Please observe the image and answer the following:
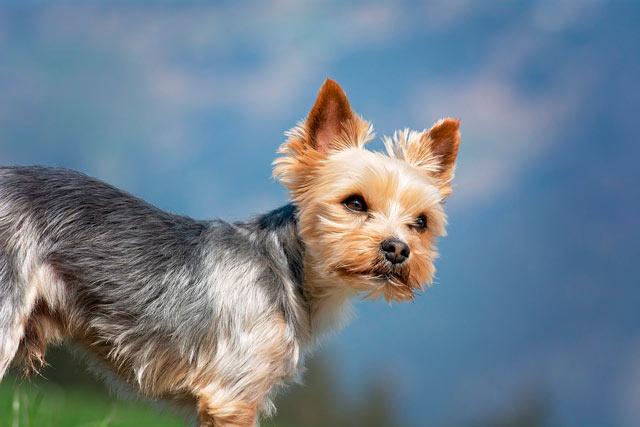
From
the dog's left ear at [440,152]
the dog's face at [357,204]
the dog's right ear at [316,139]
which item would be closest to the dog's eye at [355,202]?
the dog's face at [357,204]

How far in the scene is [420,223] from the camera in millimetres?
6188

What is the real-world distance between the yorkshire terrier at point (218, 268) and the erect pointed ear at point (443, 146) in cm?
43

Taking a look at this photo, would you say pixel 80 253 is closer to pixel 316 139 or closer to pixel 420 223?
pixel 316 139

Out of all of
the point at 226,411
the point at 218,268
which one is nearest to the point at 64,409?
the point at 226,411

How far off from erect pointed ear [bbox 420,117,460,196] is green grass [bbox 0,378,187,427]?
118 inches

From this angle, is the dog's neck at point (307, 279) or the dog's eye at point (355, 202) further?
Answer: the dog's neck at point (307, 279)

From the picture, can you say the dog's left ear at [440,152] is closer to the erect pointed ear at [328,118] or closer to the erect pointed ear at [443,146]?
the erect pointed ear at [443,146]

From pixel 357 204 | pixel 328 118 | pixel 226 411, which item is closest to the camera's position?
pixel 226 411

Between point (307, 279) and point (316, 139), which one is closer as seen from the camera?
point (307, 279)

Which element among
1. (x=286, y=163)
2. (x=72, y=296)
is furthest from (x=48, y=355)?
(x=286, y=163)

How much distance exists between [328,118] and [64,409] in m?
4.50

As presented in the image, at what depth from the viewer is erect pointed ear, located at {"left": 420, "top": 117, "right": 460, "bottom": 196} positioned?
6.70m

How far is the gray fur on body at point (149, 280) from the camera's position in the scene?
235 inches

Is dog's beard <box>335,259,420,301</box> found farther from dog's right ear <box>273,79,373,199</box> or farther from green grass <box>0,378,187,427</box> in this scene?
green grass <box>0,378,187,427</box>
